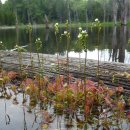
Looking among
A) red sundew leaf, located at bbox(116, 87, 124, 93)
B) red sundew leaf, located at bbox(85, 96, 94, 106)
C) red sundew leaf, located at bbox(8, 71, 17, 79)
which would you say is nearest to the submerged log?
red sundew leaf, located at bbox(116, 87, 124, 93)

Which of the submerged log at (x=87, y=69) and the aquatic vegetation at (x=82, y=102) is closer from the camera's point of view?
the aquatic vegetation at (x=82, y=102)

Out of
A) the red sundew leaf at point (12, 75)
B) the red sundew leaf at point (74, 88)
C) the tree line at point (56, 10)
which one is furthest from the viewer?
the tree line at point (56, 10)

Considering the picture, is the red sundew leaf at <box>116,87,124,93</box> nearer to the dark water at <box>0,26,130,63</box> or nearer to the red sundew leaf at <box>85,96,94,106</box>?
the red sundew leaf at <box>85,96,94,106</box>

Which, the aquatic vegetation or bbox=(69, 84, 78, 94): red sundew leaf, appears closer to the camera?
the aquatic vegetation

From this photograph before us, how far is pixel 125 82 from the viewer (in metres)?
7.34

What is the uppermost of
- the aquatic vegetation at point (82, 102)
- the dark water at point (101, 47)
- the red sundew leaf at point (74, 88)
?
the red sundew leaf at point (74, 88)

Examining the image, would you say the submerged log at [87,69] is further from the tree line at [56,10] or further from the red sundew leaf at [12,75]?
the tree line at [56,10]

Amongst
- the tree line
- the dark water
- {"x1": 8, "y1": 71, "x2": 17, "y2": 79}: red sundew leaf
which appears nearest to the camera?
{"x1": 8, "y1": 71, "x2": 17, "y2": 79}: red sundew leaf

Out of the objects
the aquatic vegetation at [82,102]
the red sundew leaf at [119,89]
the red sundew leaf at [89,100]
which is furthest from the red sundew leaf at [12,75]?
the red sundew leaf at [119,89]

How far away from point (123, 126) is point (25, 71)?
4221 millimetres

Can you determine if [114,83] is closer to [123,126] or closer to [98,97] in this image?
[98,97]

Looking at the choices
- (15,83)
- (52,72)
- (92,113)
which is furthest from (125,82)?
(15,83)

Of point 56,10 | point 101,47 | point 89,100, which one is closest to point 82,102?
point 89,100

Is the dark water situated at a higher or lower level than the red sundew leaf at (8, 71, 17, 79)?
lower
